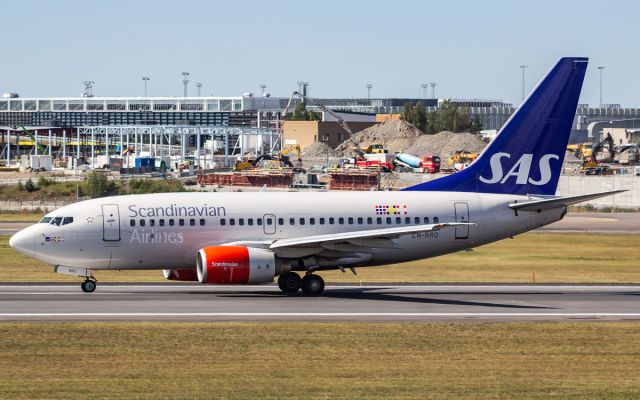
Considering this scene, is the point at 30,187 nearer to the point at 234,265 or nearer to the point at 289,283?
the point at 289,283

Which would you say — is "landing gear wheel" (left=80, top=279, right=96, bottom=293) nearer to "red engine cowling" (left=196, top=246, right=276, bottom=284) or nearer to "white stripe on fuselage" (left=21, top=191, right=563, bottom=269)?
"white stripe on fuselage" (left=21, top=191, right=563, bottom=269)

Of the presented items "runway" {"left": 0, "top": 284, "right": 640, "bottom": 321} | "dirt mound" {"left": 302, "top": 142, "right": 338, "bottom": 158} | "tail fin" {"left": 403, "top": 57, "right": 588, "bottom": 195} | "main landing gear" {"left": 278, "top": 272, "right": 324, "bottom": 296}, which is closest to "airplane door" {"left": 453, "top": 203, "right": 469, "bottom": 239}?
"tail fin" {"left": 403, "top": 57, "right": 588, "bottom": 195}

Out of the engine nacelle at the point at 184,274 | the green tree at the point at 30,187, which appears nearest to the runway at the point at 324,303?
the engine nacelle at the point at 184,274

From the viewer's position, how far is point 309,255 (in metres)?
44.3

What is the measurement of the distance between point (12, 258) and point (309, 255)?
25553 mm

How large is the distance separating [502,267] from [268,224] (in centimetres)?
1875

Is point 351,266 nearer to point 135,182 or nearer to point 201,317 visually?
point 201,317

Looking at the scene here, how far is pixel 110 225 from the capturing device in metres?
43.5

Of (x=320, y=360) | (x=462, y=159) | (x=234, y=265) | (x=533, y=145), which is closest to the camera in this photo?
(x=320, y=360)

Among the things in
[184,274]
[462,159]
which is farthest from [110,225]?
[462,159]

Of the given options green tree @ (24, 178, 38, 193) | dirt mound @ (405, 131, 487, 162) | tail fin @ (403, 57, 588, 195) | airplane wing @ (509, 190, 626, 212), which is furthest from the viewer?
dirt mound @ (405, 131, 487, 162)

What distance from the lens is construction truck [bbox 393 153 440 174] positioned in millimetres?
157750

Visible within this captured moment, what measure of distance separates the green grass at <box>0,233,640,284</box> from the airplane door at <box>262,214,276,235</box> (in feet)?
25.8

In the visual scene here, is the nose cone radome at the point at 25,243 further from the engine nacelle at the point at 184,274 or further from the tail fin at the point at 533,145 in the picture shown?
the tail fin at the point at 533,145
